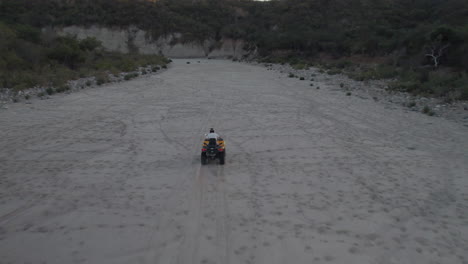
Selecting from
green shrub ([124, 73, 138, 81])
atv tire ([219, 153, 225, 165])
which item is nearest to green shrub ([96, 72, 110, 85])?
green shrub ([124, 73, 138, 81])

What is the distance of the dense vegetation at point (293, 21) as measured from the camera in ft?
139

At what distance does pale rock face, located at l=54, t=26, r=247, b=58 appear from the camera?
59.6 meters

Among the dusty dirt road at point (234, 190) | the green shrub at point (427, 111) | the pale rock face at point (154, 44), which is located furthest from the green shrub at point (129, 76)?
the pale rock face at point (154, 44)

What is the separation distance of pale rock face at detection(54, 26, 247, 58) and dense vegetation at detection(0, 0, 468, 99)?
4.42 feet

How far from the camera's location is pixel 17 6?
195 ft

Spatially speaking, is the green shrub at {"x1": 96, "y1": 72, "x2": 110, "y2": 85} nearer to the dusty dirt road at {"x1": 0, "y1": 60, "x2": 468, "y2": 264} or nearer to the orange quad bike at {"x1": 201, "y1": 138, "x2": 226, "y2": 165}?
the dusty dirt road at {"x1": 0, "y1": 60, "x2": 468, "y2": 264}

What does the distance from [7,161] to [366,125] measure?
467 inches

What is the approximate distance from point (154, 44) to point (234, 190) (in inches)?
2355

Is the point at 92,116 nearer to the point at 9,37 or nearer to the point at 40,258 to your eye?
the point at 40,258

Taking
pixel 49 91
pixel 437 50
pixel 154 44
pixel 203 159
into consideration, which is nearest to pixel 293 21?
pixel 154 44

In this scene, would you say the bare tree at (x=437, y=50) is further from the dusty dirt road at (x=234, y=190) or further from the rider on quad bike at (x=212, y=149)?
the rider on quad bike at (x=212, y=149)

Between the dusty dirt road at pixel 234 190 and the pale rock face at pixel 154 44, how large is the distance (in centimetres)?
4966

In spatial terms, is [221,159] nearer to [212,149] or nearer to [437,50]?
[212,149]

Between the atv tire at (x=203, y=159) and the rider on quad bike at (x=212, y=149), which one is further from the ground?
the rider on quad bike at (x=212, y=149)
